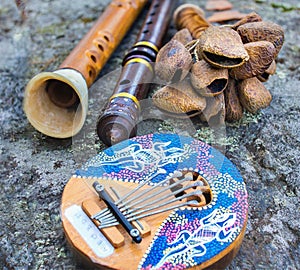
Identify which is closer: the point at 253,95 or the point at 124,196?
the point at 124,196

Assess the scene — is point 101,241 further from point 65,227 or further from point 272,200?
point 272,200

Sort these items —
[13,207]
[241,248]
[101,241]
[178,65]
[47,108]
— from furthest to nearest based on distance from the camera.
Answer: [47,108] < [178,65] < [13,207] < [241,248] < [101,241]

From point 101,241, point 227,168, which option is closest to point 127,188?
point 101,241

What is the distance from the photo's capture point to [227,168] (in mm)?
1390

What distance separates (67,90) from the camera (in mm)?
1708

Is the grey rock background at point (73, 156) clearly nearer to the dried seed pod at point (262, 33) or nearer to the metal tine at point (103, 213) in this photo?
the metal tine at point (103, 213)

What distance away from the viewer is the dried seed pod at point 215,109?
1.60m

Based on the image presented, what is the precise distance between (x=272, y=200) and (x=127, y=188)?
1.48 ft

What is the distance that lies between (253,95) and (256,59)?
0.14 m

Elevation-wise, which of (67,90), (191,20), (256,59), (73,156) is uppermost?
(256,59)

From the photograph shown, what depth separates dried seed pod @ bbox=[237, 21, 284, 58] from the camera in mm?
1624

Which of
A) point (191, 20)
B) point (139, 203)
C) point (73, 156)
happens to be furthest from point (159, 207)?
point (191, 20)

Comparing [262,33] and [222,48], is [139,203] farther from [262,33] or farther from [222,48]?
[262,33]

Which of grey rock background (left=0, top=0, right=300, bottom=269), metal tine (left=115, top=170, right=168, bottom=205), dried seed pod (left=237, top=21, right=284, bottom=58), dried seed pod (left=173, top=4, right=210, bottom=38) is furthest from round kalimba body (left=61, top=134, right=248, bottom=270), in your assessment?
dried seed pod (left=173, top=4, right=210, bottom=38)
